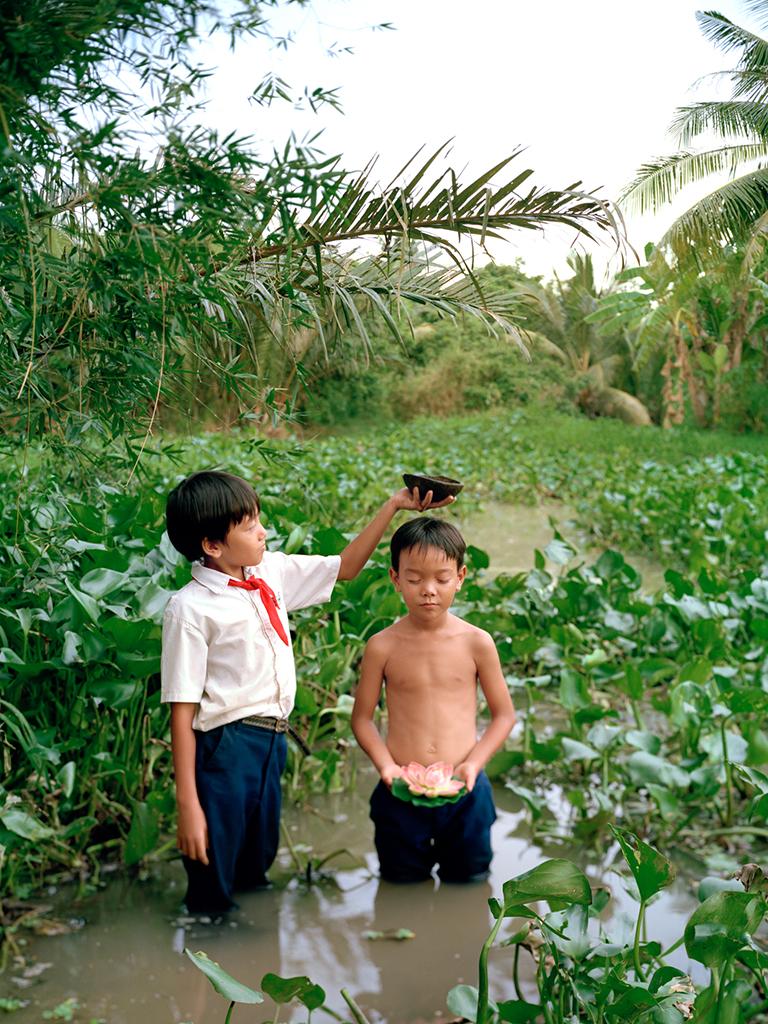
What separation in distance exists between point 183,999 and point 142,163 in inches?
62.8

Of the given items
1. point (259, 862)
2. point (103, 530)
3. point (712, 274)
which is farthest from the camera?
point (712, 274)

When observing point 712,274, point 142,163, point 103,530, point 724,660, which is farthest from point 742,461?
point 142,163

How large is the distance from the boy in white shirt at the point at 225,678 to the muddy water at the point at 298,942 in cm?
13

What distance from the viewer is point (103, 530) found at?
291cm

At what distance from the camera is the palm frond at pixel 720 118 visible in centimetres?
1426

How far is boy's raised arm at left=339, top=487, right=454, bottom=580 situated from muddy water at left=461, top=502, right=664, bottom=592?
409 centimetres

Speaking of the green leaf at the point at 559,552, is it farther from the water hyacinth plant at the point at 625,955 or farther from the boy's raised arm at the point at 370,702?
the water hyacinth plant at the point at 625,955

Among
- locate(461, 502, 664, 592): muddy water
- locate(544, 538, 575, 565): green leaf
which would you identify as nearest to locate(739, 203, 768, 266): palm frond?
locate(461, 502, 664, 592): muddy water

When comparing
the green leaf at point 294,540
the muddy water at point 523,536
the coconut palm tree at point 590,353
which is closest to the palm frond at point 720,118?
the muddy water at point 523,536

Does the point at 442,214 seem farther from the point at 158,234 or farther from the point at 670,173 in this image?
the point at 670,173

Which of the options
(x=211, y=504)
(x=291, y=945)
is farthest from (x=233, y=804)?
(x=211, y=504)

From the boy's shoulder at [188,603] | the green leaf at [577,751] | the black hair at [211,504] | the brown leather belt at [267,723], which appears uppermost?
the black hair at [211,504]

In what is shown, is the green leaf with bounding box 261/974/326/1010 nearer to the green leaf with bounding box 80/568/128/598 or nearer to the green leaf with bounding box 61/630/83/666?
the green leaf with bounding box 61/630/83/666

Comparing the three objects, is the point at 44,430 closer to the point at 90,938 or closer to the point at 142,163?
the point at 142,163
